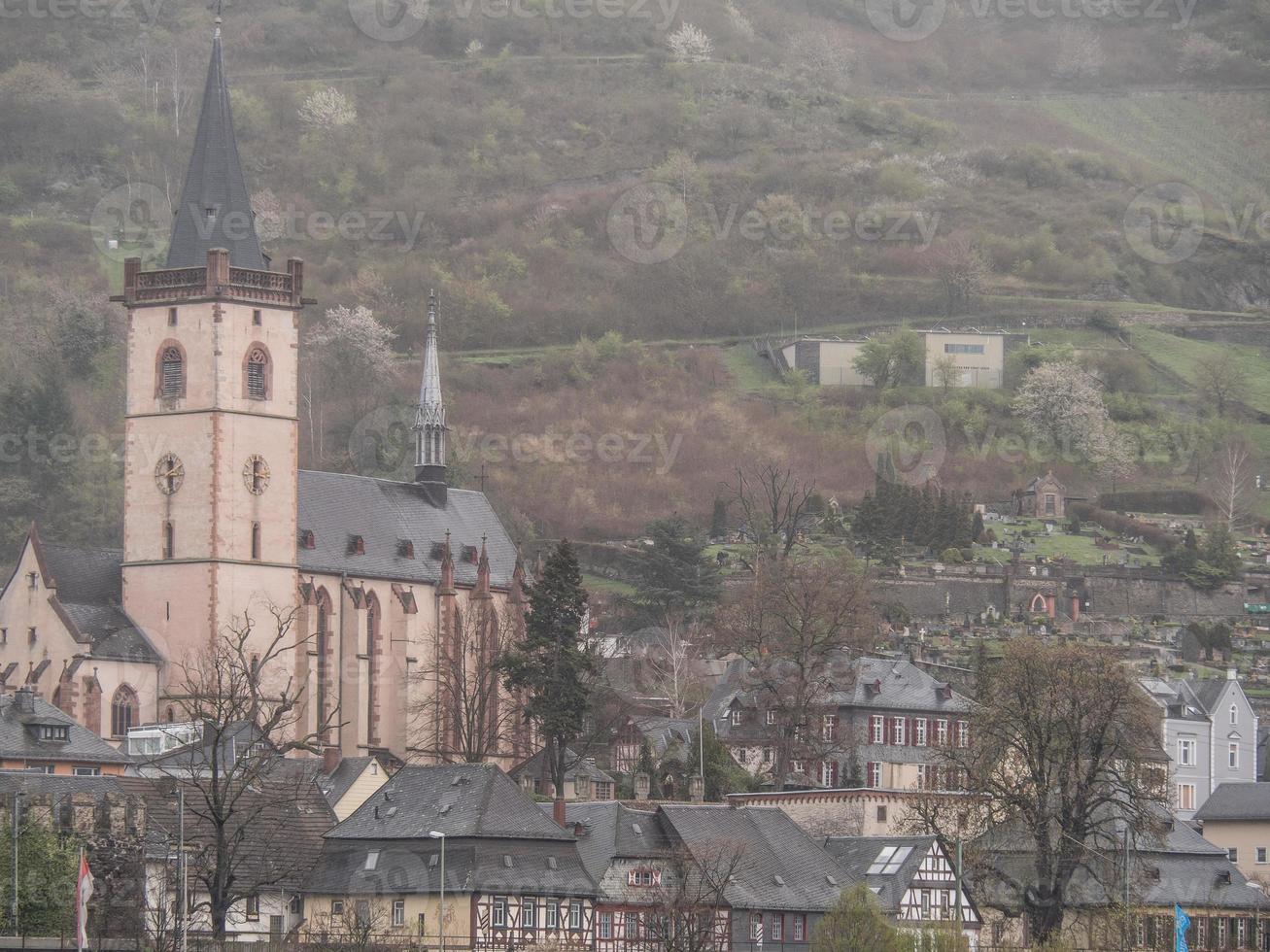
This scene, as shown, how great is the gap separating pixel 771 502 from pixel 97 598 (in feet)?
214

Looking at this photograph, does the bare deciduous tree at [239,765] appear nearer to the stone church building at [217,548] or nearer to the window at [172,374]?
the stone church building at [217,548]

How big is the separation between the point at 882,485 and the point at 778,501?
19.9 feet

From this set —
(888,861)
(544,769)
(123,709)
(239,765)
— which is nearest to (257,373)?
(123,709)

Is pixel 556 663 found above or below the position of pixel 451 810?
above

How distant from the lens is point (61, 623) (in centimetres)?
11219

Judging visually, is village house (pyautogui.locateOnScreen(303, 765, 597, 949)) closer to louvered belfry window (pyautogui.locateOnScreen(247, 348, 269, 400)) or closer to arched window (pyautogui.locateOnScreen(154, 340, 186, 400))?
louvered belfry window (pyautogui.locateOnScreen(247, 348, 269, 400))

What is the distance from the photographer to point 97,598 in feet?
376

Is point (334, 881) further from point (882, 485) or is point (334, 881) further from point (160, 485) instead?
point (882, 485)

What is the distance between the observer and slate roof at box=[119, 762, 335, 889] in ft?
294

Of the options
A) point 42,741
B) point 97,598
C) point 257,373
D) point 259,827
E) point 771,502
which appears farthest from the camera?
point 771,502

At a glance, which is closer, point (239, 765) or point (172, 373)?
point (239, 765)

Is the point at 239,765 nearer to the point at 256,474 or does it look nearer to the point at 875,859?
the point at 875,859

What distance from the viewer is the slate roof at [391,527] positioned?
398 ft

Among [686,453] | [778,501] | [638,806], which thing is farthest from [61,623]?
[686,453]
